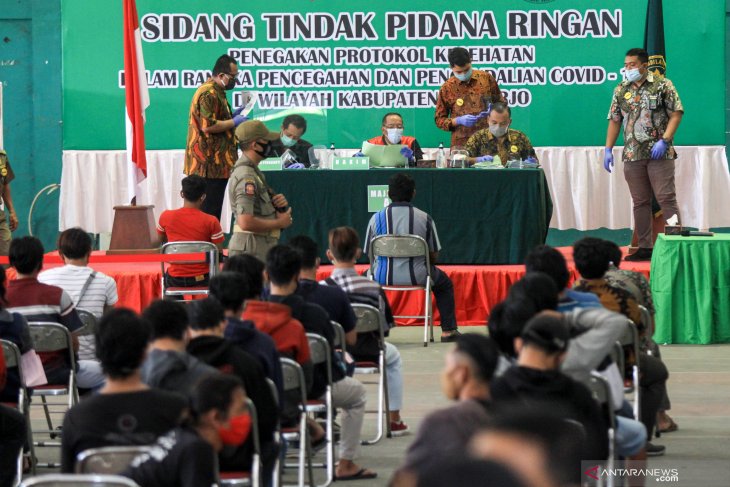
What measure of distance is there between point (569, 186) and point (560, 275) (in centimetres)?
674

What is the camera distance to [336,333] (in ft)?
15.3

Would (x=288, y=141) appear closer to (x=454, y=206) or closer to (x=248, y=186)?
(x=454, y=206)

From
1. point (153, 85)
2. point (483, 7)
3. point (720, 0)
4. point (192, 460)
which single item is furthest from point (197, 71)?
point (192, 460)

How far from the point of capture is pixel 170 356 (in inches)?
127

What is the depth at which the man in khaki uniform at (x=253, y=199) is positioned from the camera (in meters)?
6.77

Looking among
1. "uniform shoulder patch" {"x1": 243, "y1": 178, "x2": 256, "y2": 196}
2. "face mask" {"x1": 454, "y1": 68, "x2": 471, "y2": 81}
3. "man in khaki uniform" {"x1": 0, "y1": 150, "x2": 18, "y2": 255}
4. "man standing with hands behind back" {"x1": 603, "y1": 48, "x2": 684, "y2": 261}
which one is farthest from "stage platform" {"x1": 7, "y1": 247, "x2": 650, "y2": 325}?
"face mask" {"x1": 454, "y1": 68, "x2": 471, "y2": 81}

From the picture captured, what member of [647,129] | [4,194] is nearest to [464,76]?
[647,129]

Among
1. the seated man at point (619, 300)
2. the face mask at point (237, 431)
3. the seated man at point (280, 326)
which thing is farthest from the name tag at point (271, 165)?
the face mask at point (237, 431)

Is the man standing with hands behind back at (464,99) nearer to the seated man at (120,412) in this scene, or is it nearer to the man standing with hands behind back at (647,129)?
the man standing with hands behind back at (647,129)

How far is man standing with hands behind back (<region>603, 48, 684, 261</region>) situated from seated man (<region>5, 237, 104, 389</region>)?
5.01 metres

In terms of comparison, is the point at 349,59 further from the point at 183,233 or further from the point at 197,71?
the point at 183,233

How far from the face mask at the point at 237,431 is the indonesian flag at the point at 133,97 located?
5484 millimetres

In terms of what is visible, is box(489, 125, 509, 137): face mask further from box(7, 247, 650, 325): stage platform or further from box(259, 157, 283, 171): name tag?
box(259, 157, 283, 171): name tag

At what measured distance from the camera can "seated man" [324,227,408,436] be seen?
525 cm
